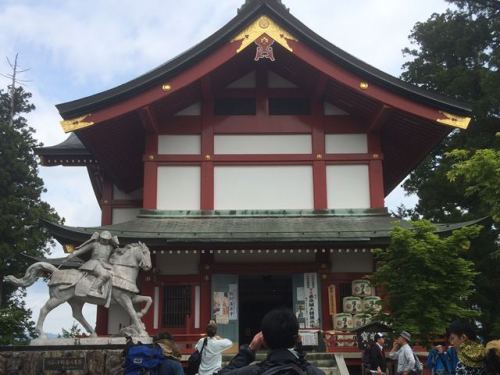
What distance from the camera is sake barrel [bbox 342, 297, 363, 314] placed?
1475cm

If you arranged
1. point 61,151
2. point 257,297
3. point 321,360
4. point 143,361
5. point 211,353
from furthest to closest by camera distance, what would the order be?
point 257,297
point 61,151
point 321,360
point 211,353
point 143,361

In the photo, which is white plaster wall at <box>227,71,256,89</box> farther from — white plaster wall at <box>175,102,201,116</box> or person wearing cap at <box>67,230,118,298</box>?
person wearing cap at <box>67,230,118,298</box>

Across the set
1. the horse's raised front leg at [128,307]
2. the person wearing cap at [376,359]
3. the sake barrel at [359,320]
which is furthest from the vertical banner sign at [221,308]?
the person wearing cap at [376,359]

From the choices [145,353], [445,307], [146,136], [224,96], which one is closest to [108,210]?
[146,136]

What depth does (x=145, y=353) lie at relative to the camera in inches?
214

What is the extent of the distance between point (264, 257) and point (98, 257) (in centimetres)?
478

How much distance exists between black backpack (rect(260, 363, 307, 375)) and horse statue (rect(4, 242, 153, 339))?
954cm

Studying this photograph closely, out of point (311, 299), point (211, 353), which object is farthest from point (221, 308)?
point (211, 353)

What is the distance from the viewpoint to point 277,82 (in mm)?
17672

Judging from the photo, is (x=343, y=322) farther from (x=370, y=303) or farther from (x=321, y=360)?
(x=321, y=360)

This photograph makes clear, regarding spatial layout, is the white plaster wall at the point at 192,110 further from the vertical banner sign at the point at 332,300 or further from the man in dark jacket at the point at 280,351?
the man in dark jacket at the point at 280,351

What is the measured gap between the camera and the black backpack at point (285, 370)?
321 centimetres

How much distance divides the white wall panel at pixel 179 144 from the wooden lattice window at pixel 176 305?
376cm

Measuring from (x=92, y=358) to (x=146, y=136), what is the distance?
7287 millimetres
